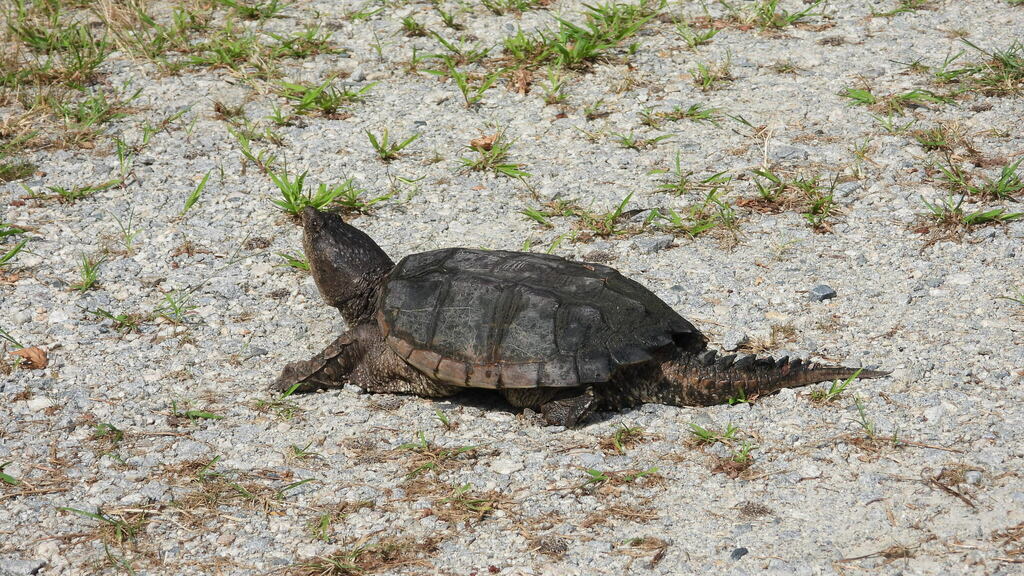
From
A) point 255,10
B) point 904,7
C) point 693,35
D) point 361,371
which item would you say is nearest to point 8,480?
point 361,371

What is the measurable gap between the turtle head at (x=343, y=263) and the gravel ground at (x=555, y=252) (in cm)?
21

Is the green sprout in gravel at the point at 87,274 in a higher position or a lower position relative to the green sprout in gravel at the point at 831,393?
higher

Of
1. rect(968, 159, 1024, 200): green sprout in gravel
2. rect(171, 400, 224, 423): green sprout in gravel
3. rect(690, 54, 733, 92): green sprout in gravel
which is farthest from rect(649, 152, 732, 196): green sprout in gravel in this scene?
rect(171, 400, 224, 423): green sprout in gravel

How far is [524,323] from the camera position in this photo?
356cm

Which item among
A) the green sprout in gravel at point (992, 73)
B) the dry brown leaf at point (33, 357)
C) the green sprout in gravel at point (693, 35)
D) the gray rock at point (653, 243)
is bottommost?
the dry brown leaf at point (33, 357)

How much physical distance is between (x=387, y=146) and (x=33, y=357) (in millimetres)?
2421

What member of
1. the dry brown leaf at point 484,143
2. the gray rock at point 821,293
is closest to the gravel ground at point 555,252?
the gray rock at point 821,293

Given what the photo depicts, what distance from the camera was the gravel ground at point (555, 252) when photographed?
3.00m

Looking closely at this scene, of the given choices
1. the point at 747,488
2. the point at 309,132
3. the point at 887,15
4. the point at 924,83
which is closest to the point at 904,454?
the point at 747,488

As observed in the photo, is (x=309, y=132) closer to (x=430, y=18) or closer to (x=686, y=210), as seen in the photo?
(x=430, y=18)

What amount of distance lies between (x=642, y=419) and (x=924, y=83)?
3.56 m

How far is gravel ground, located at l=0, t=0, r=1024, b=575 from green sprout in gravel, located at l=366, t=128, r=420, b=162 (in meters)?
0.06

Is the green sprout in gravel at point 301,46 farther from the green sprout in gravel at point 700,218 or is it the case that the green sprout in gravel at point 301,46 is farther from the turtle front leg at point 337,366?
the turtle front leg at point 337,366

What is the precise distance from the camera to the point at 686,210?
4.97 m
